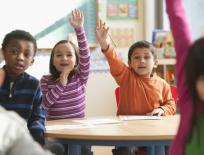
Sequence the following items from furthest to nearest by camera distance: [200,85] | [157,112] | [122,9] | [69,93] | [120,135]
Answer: [122,9], [69,93], [157,112], [120,135], [200,85]

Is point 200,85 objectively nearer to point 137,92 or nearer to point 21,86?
point 21,86

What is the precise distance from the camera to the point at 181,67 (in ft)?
3.51

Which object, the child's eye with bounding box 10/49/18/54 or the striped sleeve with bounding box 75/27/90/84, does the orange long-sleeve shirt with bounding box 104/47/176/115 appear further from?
the child's eye with bounding box 10/49/18/54

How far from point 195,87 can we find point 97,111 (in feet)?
9.10

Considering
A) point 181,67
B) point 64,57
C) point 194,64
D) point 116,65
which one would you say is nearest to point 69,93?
point 64,57

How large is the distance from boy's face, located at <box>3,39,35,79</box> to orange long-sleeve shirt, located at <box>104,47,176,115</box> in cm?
64

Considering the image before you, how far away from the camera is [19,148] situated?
58cm

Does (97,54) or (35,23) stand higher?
(35,23)

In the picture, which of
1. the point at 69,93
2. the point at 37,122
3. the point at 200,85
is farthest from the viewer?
the point at 69,93

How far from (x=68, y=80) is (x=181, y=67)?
4.39ft

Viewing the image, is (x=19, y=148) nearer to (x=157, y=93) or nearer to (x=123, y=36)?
(x=157, y=93)

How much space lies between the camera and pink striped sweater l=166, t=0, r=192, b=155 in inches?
40.4

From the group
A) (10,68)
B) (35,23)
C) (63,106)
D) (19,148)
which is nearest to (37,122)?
(10,68)

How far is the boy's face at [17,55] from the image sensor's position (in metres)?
1.74
